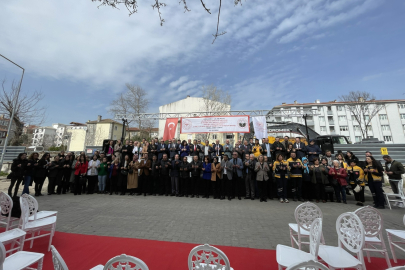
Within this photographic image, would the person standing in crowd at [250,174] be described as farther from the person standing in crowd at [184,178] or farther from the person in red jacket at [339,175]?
the person in red jacket at [339,175]

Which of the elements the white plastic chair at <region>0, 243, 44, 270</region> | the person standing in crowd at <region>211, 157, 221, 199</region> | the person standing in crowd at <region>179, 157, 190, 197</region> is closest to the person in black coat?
the person standing in crowd at <region>179, 157, 190, 197</region>

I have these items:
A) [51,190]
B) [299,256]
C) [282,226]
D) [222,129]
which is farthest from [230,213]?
[51,190]

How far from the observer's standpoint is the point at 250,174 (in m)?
7.50

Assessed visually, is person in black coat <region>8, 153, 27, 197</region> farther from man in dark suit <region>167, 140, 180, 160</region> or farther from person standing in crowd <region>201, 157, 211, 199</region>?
person standing in crowd <region>201, 157, 211, 199</region>

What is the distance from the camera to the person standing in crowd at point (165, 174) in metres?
8.12

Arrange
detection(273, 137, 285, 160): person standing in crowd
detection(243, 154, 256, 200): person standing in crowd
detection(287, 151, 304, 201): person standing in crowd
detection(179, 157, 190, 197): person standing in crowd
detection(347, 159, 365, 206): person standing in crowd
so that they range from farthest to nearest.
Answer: detection(273, 137, 285, 160): person standing in crowd < detection(179, 157, 190, 197): person standing in crowd < detection(243, 154, 256, 200): person standing in crowd < detection(287, 151, 304, 201): person standing in crowd < detection(347, 159, 365, 206): person standing in crowd

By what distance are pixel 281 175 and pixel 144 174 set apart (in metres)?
5.98

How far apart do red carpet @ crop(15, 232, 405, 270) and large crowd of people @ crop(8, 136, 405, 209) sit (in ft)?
14.4

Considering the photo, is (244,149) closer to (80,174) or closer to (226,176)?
(226,176)

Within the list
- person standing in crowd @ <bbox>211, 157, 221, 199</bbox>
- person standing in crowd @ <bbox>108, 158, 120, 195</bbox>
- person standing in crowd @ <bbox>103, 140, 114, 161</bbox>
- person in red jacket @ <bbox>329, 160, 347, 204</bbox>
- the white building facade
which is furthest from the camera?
the white building facade

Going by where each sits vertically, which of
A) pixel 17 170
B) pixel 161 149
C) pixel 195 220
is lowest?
pixel 195 220

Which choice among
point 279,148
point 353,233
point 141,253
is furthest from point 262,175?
point 141,253

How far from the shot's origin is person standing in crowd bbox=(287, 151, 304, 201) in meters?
7.14

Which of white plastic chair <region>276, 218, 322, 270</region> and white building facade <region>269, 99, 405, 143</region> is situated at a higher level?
white building facade <region>269, 99, 405, 143</region>
